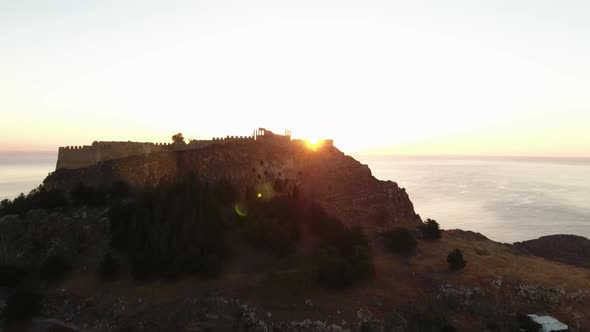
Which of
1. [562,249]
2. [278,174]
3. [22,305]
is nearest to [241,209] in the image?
[278,174]

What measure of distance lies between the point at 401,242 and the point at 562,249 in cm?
3111

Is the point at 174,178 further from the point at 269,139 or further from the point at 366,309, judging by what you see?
the point at 366,309

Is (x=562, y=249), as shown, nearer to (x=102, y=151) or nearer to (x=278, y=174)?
(x=278, y=174)

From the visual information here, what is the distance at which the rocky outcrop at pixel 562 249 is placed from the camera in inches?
2022

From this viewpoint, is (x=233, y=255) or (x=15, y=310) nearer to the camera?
(x=15, y=310)

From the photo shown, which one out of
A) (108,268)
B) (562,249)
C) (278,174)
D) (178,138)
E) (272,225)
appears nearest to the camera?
(108,268)

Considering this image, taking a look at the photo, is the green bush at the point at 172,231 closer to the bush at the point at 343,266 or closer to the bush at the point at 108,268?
the bush at the point at 108,268

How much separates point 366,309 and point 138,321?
13041 mm

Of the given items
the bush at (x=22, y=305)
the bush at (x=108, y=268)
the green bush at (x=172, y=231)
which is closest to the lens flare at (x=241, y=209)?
the green bush at (x=172, y=231)

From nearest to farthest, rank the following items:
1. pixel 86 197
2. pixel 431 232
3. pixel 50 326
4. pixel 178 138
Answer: pixel 50 326, pixel 86 197, pixel 431 232, pixel 178 138

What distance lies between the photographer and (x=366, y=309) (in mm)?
27109

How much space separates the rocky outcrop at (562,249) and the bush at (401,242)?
22.1 metres

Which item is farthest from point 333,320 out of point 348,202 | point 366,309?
point 348,202

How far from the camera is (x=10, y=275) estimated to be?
28516mm
